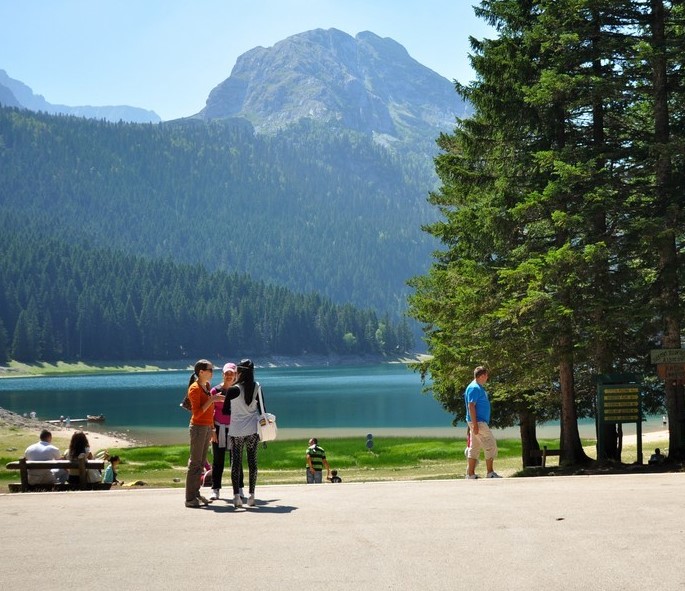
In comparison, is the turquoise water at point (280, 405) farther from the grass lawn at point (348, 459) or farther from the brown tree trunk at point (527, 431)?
the brown tree trunk at point (527, 431)

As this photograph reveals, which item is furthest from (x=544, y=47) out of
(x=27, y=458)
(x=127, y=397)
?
(x=127, y=397)

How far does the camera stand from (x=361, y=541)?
11.2 meters

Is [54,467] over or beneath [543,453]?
over

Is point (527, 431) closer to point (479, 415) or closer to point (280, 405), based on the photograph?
point (479, 415)

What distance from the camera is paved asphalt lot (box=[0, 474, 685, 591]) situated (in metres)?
9.38

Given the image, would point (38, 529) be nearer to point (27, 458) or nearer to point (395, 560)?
point (395, 560)

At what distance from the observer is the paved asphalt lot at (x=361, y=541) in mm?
9383

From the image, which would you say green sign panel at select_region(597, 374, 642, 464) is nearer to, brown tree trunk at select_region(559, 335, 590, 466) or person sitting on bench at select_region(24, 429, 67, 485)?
brown tree trunk at select_region(559, 335, 590, 466)

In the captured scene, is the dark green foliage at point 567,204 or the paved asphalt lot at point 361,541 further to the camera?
the dark green foliage at point 567,204

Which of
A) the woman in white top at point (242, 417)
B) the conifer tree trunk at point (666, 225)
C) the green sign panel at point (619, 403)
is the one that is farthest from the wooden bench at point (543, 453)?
the woman in white top at point (242, 417)

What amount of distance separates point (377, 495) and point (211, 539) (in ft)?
15.1

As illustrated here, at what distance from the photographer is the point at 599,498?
46.9ft

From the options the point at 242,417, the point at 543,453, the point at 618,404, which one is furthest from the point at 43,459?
the point at 543,453

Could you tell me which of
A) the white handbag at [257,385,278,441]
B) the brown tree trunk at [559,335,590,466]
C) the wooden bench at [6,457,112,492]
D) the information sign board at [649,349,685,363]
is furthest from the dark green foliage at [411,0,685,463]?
the wooden bench at [6,457,112,492]
